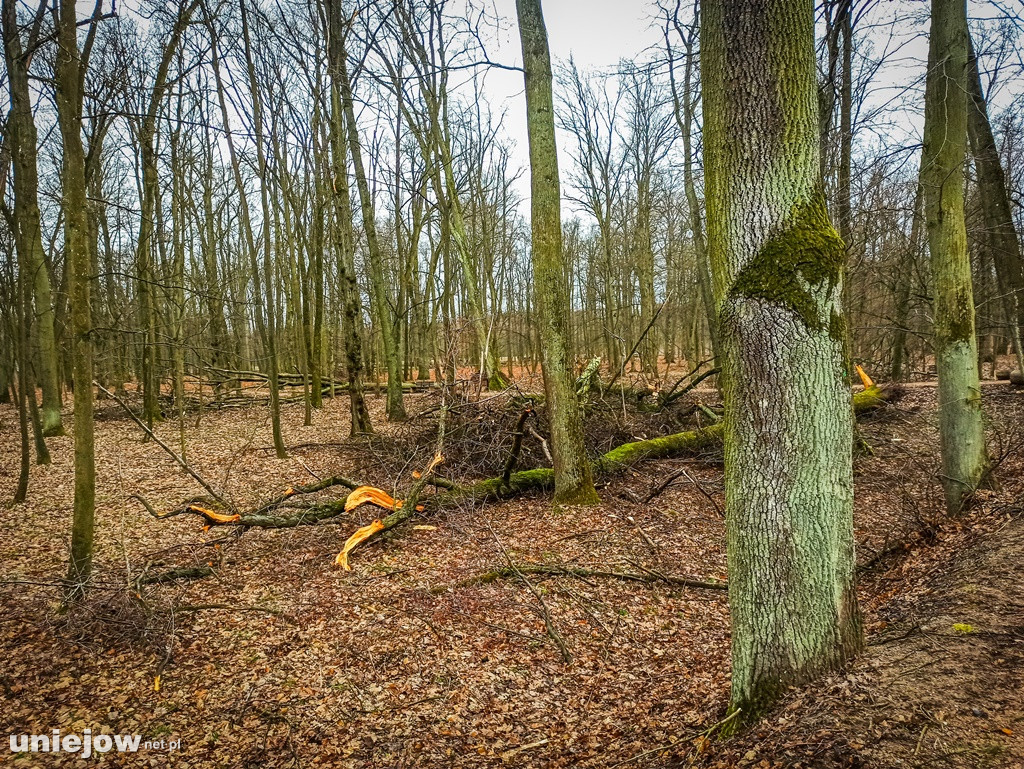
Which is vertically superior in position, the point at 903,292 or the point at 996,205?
the point at 996,205

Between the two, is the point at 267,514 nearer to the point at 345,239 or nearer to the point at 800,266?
the point at 800,266

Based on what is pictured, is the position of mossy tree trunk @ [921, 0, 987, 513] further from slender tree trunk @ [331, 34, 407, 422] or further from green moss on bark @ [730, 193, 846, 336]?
slender tree trunk @ [331, 34, 407, 422]

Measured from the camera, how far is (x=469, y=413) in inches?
372

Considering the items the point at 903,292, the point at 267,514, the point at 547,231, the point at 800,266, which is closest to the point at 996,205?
the point at 903,292

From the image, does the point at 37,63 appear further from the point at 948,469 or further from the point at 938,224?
the point at 948,469

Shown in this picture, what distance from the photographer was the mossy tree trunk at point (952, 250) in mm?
5320

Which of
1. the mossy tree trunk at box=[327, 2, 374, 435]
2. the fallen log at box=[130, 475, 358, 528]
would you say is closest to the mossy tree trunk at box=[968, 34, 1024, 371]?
the fallen log at box=[130, 475, 358, 528]

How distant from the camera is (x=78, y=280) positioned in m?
4.56

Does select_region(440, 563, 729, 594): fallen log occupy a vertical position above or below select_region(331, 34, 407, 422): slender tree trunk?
below

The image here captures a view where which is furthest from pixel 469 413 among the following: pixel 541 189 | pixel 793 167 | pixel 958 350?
pixel 793 167

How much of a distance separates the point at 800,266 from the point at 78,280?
549 centimetres

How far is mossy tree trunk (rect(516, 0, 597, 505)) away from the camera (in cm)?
633

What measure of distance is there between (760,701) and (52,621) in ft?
17.4

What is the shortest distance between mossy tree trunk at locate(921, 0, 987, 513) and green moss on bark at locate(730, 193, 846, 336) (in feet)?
14.3
